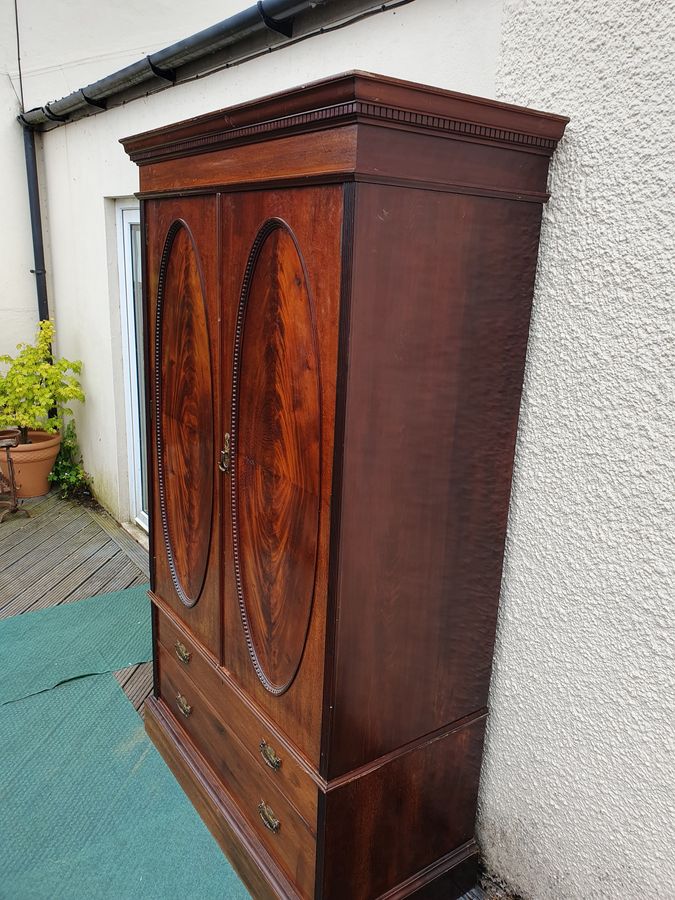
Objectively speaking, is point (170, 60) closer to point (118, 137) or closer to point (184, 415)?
point (118, 137)

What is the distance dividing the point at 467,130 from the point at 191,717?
1891mm

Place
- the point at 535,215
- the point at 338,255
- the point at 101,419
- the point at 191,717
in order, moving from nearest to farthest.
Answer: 1. the point at 338,255
2. the point at 535,215
3. the point at 191,717
4. the point at 101,419

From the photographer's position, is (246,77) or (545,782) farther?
(246,77)

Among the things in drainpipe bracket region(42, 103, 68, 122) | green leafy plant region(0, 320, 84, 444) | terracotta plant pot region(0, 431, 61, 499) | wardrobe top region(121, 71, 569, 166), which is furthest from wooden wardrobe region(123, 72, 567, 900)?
A: terracotta plant pot region(0, 431, 61, 499)

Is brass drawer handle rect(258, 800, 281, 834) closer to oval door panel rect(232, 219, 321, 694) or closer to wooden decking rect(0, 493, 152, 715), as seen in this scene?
oval door panel rect(232, 219, 321, 694)

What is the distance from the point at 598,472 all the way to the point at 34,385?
3.82 metres

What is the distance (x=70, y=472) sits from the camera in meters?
4.74

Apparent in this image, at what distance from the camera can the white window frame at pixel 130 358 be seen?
12.3ft

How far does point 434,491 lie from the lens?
142cm

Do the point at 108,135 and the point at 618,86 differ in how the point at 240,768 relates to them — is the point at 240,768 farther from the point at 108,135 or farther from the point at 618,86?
the point at 108,135

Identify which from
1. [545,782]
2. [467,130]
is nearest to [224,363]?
[467,130]

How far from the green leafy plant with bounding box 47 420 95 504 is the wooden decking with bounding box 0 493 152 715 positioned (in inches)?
6.3

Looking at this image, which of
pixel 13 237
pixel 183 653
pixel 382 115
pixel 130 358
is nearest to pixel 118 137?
pixel 130 358

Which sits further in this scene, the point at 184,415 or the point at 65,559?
the point at 65,559
